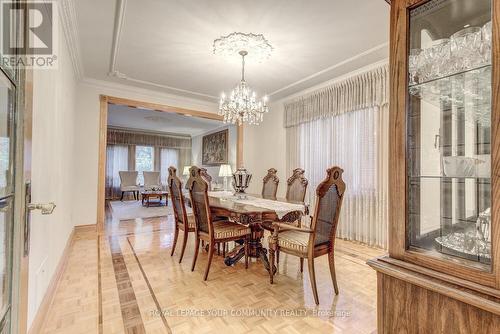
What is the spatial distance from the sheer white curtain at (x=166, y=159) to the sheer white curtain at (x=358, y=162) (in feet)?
23.6

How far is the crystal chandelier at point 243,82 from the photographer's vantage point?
2.65 meters

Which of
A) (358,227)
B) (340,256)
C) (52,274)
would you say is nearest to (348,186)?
(358,227)

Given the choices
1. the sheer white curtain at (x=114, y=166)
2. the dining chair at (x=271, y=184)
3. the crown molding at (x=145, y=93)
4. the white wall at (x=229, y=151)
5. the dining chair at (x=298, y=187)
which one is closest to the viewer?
the dining chair at (x=298, y=187)

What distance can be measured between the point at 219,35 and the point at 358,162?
2571mm

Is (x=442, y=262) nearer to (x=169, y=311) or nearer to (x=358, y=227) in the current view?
(x=169, y=311)

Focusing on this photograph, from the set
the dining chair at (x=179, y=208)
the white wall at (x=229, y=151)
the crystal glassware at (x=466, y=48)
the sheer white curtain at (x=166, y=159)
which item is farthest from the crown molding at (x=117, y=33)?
the sheer white curtain at (x=166, y=159)

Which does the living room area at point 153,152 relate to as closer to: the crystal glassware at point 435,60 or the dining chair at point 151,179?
the dining chair at point 151,179

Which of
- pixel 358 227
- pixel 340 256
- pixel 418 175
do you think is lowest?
pixel 340 256

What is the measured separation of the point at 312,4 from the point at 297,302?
101 inches

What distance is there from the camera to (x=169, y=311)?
176 cm

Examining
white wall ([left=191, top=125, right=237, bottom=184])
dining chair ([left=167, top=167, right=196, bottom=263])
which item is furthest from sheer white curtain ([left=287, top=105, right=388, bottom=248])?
white wall ([left=191, top=125, right=237, bottom=184])

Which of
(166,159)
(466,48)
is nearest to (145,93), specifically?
(466,48)

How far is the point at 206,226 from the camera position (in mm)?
2393

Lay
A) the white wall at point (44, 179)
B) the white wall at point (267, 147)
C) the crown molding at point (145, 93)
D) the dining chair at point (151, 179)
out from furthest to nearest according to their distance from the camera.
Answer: the dining chair at point (151, 179) < the white wall at point (267, 147) < the crown molding at point (145, 93) < the white wall at point (44, 179)
